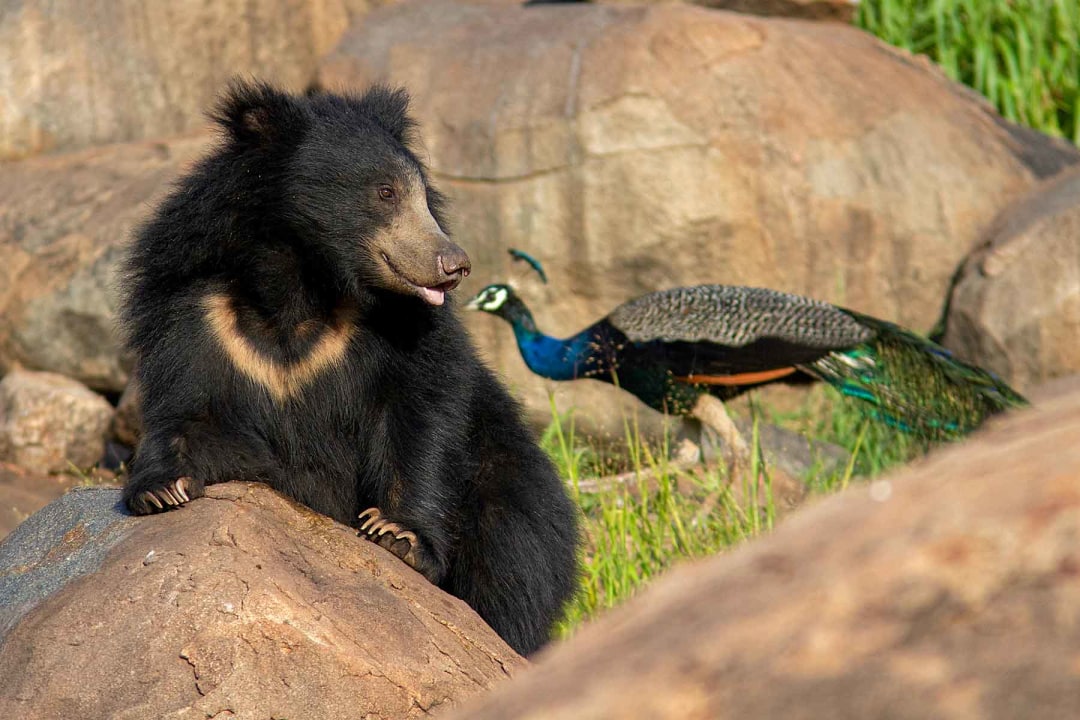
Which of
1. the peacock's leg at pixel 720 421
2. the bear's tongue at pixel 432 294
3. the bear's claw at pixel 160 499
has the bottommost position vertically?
the peacock's leg at pixel 720 421

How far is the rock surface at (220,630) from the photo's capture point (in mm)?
2410

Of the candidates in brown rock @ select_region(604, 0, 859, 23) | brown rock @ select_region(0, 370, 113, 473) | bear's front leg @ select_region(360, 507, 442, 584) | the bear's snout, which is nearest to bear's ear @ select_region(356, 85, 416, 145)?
the bear's snout

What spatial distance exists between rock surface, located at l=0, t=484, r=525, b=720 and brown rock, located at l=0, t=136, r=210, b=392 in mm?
4058

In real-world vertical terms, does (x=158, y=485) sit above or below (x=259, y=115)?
below

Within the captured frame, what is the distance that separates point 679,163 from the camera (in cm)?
678

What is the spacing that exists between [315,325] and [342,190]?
0.34m

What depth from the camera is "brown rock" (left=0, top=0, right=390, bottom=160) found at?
716cm

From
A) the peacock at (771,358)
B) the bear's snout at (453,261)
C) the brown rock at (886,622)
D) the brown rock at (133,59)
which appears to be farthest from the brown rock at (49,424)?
the brown rock at (886,622)

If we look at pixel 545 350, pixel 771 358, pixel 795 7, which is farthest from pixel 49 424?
pixel 795 7

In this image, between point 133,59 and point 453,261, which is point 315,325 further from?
point 133,59

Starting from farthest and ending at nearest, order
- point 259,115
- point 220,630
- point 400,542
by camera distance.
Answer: point 259,115 < point 400,542 < point 220,630

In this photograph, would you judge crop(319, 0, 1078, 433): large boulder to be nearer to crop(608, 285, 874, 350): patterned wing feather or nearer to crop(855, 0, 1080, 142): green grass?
crop(608, 285, 874, 350): patterned wing feather

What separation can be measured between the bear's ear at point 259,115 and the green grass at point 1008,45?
6.27 metres

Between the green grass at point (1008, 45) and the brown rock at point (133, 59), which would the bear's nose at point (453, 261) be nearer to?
the brown rock at point (133, 59)
